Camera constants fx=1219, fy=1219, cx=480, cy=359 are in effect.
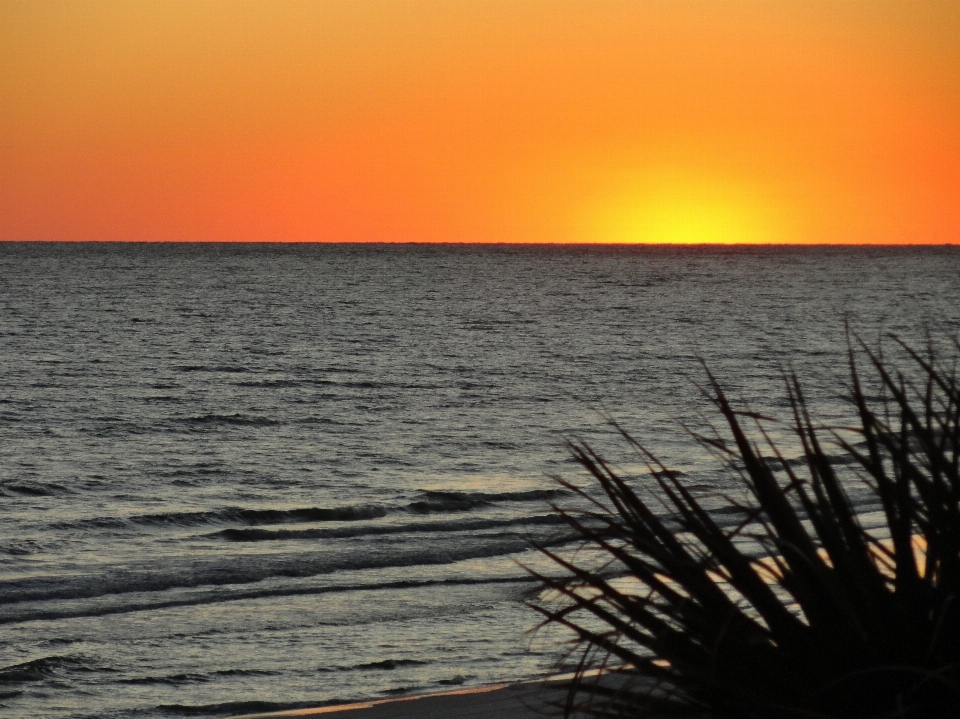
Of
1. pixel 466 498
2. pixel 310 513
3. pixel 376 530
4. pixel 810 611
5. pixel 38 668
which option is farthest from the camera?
pixel 466 498

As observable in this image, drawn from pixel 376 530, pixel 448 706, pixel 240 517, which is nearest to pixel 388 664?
pixel 448 706

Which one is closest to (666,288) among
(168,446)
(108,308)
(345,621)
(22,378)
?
(108,308)

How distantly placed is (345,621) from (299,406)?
692 inches

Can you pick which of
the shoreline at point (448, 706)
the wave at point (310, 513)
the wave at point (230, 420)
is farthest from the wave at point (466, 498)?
the wave at point (230, 420)

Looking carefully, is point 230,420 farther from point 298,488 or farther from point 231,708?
point 231,708

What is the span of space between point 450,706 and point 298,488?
9.41 m

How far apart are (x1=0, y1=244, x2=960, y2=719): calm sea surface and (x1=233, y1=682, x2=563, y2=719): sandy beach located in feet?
1.52

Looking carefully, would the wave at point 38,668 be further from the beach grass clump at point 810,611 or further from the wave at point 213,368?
the wave at point 213,368

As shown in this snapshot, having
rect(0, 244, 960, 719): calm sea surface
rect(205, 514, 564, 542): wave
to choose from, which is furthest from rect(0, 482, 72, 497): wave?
rect(205, 514, 564, 542): wave

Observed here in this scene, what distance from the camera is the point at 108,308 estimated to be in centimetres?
6750

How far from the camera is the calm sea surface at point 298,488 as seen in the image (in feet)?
24.5

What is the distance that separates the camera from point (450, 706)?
604 centimetres

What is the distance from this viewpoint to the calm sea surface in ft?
24.5

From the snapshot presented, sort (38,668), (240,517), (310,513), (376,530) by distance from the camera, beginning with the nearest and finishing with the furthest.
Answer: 1. (38,668)
2. (376,530)
3. (240,517)
4. (310,513)
